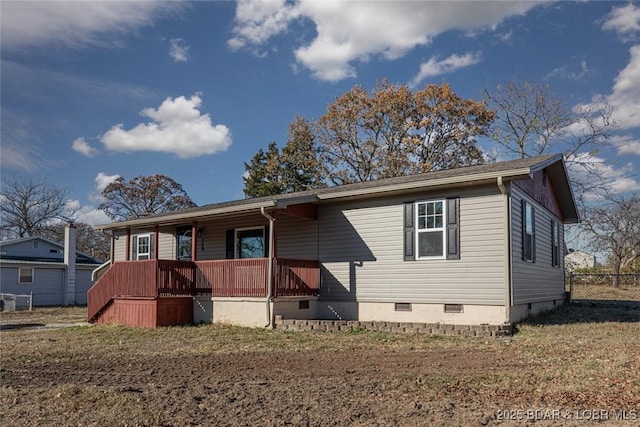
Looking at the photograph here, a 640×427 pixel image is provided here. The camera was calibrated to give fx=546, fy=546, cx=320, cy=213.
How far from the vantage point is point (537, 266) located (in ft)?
45.9

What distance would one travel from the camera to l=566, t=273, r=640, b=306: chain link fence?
23391mm

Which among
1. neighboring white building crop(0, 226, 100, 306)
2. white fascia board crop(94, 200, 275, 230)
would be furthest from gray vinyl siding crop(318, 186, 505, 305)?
neighboring white building crop(0, 226, 100, 306)

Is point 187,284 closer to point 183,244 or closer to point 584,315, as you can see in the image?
point 183,244

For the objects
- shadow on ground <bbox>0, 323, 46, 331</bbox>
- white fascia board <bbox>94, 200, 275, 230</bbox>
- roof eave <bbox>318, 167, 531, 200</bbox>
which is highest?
roof eave <bbox>318, 167, 531, 200</bbox>

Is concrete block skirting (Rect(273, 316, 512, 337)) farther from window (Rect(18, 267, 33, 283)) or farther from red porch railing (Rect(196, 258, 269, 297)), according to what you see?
window (Rect(18, 267, 33, 283))

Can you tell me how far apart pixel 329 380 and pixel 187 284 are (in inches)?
341

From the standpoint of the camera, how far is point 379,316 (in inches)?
509

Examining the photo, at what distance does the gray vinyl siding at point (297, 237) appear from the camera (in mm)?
14469

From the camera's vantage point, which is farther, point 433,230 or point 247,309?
point 247,309

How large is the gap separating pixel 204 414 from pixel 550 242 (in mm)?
13403

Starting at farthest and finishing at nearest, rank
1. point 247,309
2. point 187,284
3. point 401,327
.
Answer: point 187,284, point 247,309, point 401,327

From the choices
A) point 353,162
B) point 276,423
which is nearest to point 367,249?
point 276,423

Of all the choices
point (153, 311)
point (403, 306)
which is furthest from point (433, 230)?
point (153, 311)

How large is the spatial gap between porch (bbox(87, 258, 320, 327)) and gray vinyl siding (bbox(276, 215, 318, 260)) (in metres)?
0.66
